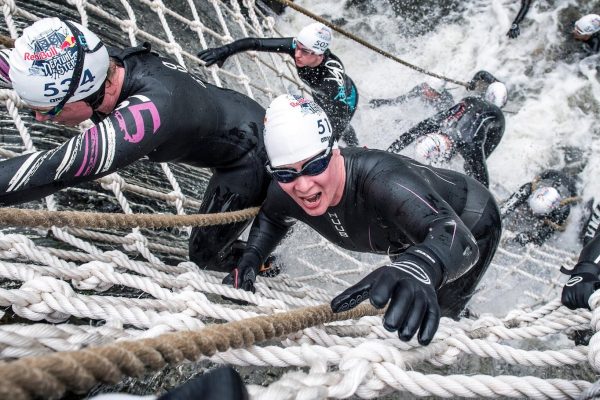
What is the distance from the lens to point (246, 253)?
7.19 ft

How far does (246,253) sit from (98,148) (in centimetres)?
88

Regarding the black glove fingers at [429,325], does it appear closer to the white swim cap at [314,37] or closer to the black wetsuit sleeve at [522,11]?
the white swim cap at [314,37]

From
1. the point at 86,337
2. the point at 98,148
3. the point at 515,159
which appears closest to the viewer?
the point at 86,337

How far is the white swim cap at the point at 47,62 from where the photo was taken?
161cm

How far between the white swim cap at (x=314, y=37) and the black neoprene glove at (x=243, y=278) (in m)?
2.41

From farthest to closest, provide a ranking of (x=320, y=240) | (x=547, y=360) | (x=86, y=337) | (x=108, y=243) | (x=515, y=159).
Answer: (x=515, y=159) < (x=320, y=240) < (x=108, y=243) < (x=547, y=360) < (x=86, y=337)

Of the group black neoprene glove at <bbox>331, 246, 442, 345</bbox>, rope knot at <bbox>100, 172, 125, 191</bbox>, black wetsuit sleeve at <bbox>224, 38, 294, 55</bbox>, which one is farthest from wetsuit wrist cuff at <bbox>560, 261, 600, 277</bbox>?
black wetsuit sleeve at <bbox>224, 38, 294, 55</bbox>

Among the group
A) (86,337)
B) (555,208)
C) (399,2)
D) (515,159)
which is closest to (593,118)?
(515,159)

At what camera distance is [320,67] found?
13.5 ft

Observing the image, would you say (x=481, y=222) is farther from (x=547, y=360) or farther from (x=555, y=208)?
(x=555, y=208)

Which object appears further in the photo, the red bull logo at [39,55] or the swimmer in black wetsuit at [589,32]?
the swimmer in black wetsuit at [589,32]

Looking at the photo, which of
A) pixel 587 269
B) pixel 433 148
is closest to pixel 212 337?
pixel 587 269

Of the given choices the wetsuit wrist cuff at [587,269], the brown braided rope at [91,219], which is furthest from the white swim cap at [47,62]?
the wetsuit wrist cuff at [587,269]

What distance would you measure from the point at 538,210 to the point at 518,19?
3455mm
